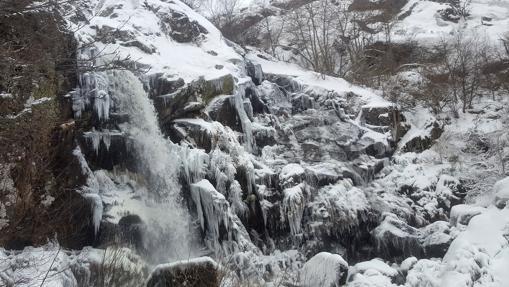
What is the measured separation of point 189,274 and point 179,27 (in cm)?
1030

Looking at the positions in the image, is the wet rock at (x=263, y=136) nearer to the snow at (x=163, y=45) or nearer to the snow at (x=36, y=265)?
the snow at (x=163, y=45)

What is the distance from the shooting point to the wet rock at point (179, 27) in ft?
45.5

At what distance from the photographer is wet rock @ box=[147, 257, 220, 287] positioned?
16.5ft

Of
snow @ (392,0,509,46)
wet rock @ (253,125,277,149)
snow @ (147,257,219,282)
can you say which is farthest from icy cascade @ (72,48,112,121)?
snow @ (392,0,509,46)

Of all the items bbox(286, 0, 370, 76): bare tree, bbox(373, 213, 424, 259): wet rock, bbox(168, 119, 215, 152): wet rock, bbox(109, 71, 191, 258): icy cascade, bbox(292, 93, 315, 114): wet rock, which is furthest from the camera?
bbox(286, 0, 370, 76): bare tree

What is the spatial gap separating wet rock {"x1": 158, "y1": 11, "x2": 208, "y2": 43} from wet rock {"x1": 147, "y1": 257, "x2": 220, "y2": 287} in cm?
971

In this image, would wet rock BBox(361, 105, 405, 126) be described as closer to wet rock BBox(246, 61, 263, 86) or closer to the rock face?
wet rock BBox(246, 61, 263, 86)

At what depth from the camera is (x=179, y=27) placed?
14.1 meters

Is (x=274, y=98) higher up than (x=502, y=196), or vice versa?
(x=274, y=98)

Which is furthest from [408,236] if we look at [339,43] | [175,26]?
[339,43]

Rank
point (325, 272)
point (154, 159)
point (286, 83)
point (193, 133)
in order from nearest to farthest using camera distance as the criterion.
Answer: point (325, 272)
point (154, 159)
point (193, 133)
point (286, 83)

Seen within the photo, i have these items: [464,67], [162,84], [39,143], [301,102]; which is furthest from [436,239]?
[464,67]

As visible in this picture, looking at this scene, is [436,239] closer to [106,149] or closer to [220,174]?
[220,174]

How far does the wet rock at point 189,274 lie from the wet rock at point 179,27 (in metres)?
9.71
